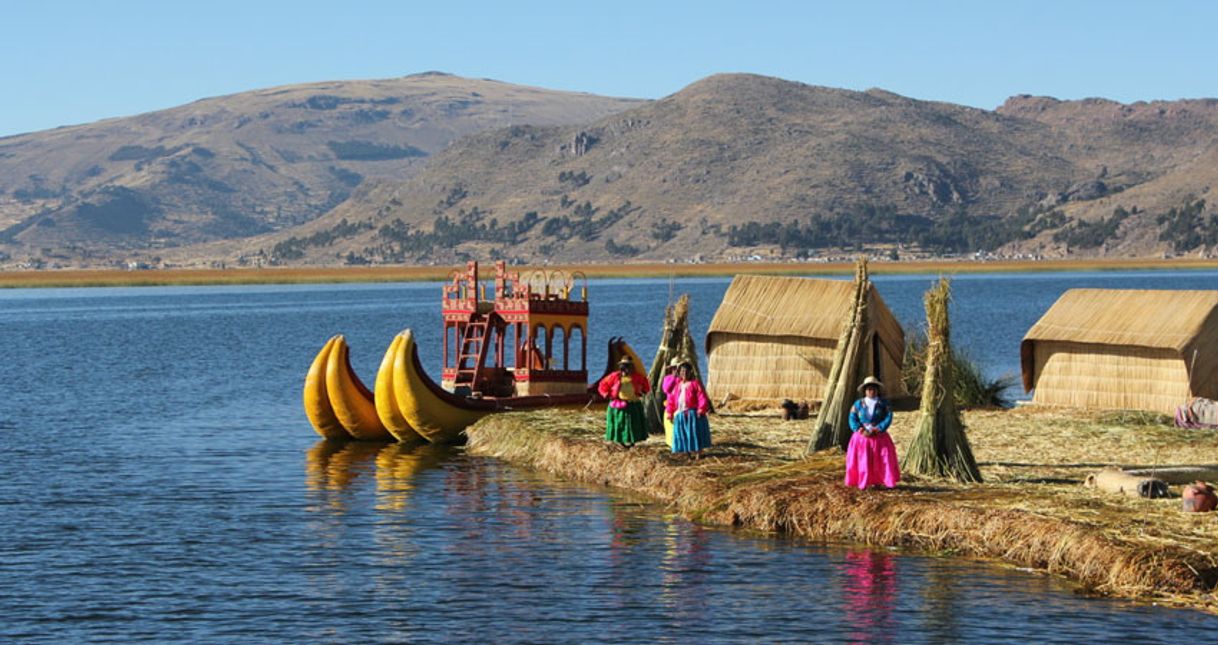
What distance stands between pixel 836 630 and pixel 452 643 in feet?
12.0

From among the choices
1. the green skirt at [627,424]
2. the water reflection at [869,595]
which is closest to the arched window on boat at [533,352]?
the green skirt at [627,424]

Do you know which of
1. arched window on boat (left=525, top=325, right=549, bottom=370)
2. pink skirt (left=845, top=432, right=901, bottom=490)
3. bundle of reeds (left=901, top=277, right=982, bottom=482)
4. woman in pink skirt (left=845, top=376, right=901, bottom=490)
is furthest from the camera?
arched window on boat (left=525, top=325, right=549, bottom=370)

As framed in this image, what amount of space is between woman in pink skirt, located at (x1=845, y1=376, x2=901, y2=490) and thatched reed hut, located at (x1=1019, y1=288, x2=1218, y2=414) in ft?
28.6

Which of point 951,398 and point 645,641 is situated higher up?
point 951,398

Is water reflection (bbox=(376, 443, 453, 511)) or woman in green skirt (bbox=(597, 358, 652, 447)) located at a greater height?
woman in green skirt (bbox=(597, 358, 652, 447))

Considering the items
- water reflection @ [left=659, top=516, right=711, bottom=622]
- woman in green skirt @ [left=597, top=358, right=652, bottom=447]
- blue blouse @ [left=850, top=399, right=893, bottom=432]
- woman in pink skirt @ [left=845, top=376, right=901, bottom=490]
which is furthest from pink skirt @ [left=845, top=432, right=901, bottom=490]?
woman in green skirt @ [left=597, top=358, right=652, bottom=447]

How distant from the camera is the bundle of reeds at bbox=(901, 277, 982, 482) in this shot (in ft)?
76.1

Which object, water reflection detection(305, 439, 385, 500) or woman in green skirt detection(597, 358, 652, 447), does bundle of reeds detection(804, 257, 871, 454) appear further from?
water reflection detection(305, 439, 385, 500)

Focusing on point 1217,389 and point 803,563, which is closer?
point 803,563

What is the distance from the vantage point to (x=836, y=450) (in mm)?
25578

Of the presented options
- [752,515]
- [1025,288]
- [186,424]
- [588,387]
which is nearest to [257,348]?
[186,424]

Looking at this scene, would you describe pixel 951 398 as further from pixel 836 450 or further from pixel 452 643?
pixel 452 643

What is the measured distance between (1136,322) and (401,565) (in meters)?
15.2

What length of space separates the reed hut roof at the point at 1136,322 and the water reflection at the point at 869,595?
35.1 ft
